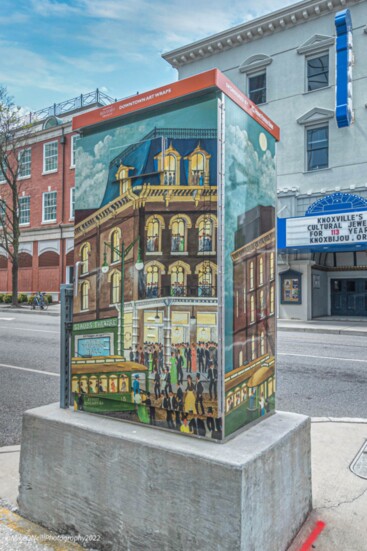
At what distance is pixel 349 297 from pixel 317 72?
10.9 metres

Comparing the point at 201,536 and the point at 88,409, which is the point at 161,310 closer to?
the point at 88,409

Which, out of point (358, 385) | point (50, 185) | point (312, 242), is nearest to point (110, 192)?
point (358, 385)

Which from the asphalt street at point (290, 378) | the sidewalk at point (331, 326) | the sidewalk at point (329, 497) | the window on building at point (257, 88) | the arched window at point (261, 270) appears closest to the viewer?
the sidewalk at point (329, 497)

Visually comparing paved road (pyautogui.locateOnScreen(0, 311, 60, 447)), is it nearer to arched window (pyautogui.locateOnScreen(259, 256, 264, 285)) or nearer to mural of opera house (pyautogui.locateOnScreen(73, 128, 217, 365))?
mural of opera house (pyautogui.locateOnScreen(73, 128, 217, 365))

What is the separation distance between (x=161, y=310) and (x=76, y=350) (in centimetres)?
85

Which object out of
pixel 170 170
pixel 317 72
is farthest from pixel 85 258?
pixel 317 72

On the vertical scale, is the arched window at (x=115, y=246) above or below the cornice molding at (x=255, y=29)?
below

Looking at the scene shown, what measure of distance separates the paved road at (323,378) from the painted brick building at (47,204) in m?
21.4

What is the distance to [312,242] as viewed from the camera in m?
18.0

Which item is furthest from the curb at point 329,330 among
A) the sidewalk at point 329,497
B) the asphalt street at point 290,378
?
the sidewalk at point 329,497

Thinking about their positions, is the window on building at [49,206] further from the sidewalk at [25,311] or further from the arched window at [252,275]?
the arched window at [252,275]

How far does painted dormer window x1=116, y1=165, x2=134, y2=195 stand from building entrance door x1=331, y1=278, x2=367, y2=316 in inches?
785

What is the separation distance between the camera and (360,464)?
3879 millimetres

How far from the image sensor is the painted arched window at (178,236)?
2693 mm
